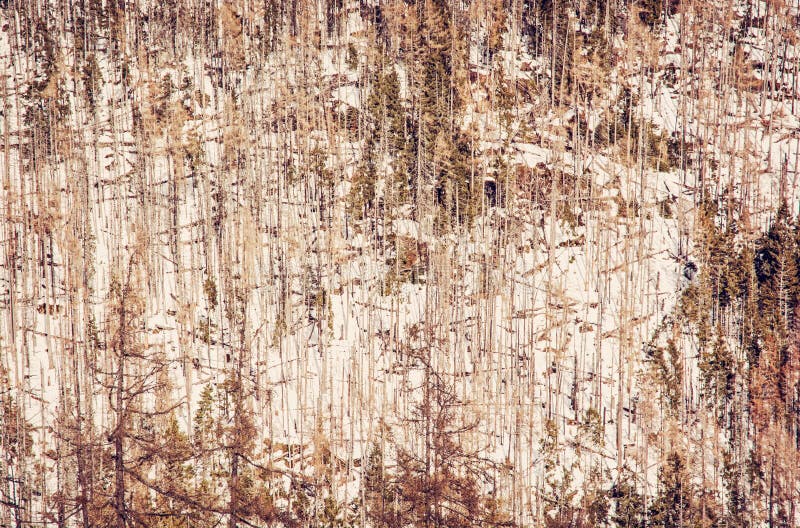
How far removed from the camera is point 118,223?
33469mm

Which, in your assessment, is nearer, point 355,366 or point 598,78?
point 355,366

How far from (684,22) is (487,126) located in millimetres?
12675

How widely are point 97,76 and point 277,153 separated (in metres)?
10.6

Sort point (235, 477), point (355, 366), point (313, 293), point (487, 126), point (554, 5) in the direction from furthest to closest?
point (554, 5), point (487, 126), point (313, 293), point (355, 366), point (235, 477)

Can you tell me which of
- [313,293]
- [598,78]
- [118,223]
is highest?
[598,78]

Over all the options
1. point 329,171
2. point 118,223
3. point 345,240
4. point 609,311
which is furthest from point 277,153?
point 609,311

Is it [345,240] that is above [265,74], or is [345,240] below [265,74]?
below

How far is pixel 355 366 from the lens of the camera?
29656 mm

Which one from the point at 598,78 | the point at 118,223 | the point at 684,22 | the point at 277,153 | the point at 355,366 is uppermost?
the point at 684,22

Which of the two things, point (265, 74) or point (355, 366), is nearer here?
point (355, 366)

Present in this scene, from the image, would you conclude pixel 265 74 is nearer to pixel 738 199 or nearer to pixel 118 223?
pixel 118 223

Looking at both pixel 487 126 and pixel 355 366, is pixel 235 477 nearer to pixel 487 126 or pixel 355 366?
pixel 355 366

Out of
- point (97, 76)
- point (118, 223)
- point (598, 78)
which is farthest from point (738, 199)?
point (97, 76)

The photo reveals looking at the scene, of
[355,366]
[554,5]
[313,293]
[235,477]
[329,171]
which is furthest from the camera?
[554,5]
